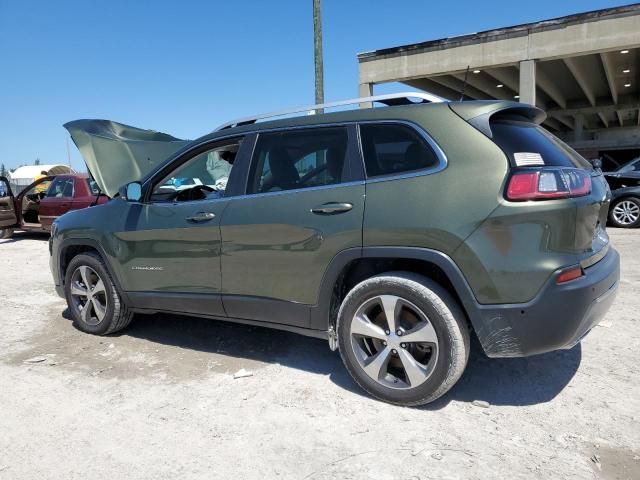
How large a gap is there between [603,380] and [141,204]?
3668mm

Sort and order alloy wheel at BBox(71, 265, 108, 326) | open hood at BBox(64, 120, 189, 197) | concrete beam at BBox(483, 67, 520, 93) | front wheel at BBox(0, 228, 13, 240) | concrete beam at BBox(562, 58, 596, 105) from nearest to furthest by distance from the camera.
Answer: alloy wheel at BBox(71, 265, 108, 326)
open hood at BBox(64, 120, 189, 197)
front wheel at BBox(0, 228, 13, 240)
concrete beam at BBox(562, 58, 596, 105)
concrete beam at BBox(483, 67, 520, 93)

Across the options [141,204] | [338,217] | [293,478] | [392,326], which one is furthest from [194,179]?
[293,478]

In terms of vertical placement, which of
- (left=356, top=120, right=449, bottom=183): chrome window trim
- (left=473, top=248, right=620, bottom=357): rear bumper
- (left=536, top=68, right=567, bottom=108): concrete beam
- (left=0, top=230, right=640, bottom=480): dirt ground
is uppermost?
(left=536, top=68, right=567, bottom=108): concrete beam

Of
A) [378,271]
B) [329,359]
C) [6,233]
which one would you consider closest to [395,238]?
[378,271]

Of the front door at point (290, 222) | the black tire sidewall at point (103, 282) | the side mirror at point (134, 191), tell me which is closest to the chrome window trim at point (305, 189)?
the front door at point (290, 222)

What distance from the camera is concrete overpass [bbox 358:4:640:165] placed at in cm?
1363

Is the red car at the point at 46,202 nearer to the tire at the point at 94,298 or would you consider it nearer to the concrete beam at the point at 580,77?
the tire at the point at 94,298

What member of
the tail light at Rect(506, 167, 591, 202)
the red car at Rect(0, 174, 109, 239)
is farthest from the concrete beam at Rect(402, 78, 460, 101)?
the tail light at Rect(506, 167, 591, 202)

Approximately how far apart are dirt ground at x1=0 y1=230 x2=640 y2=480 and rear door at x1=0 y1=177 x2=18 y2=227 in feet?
28.8

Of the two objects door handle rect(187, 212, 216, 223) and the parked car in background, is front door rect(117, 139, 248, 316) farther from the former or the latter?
the parked car in background

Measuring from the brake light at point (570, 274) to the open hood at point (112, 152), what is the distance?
21.7 ft

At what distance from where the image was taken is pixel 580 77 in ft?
68.3

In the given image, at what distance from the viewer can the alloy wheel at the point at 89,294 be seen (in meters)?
4.44

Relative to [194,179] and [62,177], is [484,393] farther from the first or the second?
[62,177]
